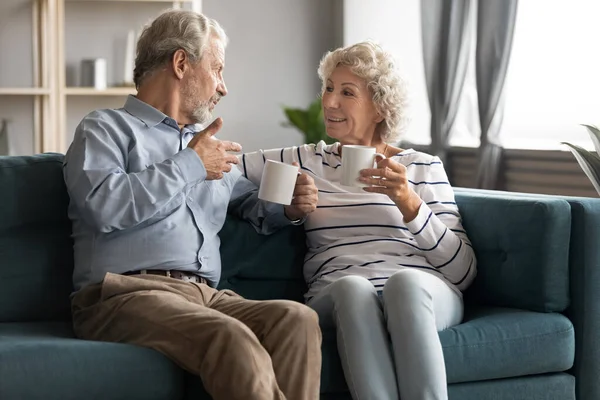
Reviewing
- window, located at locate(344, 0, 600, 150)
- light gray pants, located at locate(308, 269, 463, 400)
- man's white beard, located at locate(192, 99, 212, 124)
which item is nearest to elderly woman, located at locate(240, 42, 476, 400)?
light gray pants, located at locate(308, 269, 463, 400)

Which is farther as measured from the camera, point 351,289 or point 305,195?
point 305,195

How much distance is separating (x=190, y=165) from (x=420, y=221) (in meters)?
0.61

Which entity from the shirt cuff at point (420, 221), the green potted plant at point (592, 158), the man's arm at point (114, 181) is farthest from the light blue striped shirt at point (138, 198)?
the green potted plant at point (592, 158)

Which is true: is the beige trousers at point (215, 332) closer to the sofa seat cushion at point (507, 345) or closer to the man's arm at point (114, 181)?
the man's arm at point (114, 181)

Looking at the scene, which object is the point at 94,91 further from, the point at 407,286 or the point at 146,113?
the point at 407,286

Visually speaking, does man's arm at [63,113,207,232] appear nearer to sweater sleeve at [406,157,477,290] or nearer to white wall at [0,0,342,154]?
sweater sleeve at [406,157,477,290]

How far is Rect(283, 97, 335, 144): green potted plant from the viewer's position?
552 centimetres

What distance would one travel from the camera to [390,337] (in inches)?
87.8

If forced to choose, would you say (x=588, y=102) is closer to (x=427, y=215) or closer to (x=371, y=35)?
(x=371, y=35)

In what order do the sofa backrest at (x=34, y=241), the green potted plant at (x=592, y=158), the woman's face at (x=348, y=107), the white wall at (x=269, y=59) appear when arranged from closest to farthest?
Answer: the sofa backrest at (x=34, y=241) → the woman's face at (x=348, y=107) → the green potted plant at (x=592, y=158) → the white wall at (x=269, y=59)

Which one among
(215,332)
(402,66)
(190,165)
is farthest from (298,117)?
(215,332)

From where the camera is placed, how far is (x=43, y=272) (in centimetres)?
243

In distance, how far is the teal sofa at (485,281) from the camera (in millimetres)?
2299

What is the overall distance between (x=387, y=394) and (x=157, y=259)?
2.13ft
